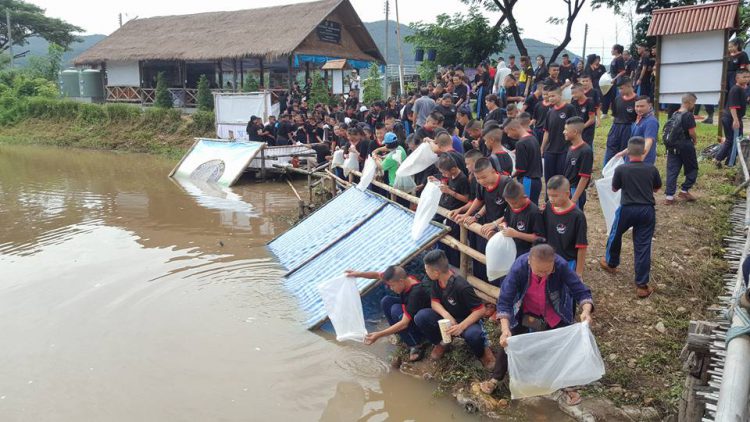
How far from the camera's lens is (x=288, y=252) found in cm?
862

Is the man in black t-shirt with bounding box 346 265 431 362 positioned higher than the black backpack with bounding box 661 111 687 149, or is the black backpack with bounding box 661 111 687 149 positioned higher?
the black backpack with bounding box 661 111 687 149

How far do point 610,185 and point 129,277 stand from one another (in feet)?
20.2

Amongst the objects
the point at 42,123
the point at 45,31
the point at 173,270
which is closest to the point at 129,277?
the point at 173,270

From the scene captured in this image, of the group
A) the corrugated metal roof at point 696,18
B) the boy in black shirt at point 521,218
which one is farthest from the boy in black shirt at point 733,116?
the boy in black shirt at point 521,218

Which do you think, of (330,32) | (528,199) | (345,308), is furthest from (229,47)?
(528,199)

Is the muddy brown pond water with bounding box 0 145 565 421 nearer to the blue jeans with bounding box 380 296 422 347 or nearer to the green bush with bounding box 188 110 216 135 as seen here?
the blue jeans with bounding box 380 296 422 347

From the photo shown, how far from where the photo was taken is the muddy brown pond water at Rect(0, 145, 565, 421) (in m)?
4.78

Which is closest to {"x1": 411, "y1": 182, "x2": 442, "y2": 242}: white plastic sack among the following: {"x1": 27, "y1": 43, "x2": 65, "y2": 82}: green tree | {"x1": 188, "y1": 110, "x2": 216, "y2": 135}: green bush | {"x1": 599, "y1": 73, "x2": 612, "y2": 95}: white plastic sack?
{"x1": 599, "y1": 73, "x2": 612, "y2": 95}: white plastic sack

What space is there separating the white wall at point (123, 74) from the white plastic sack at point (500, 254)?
26.9 metres

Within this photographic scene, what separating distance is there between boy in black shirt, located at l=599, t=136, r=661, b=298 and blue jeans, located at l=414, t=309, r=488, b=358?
6.17ft

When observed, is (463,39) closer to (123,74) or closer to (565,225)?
(123,74)

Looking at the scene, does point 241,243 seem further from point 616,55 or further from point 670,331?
point 616,55

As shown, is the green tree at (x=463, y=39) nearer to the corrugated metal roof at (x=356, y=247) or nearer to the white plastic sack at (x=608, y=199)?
the corrugated metal roof at (x=356, y=247)

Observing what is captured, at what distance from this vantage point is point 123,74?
2862 centimetres
